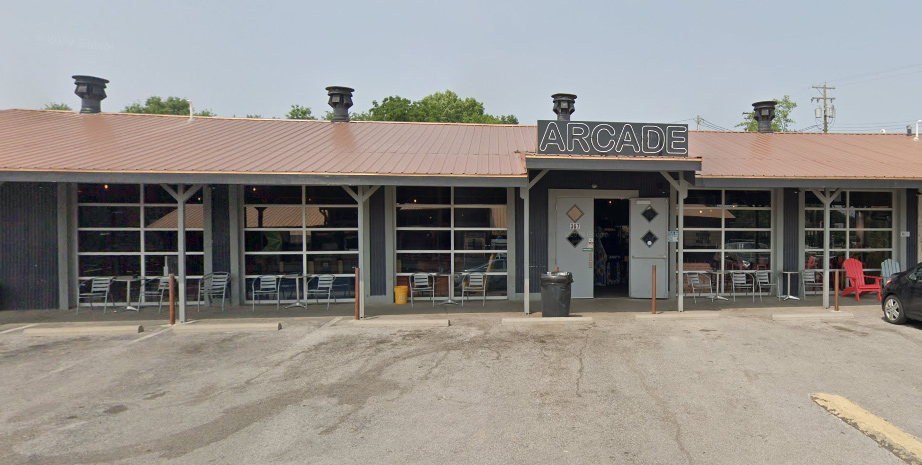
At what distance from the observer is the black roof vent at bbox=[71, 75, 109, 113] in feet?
48.9

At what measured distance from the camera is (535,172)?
40.9ft

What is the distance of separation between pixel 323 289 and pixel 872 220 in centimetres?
1384

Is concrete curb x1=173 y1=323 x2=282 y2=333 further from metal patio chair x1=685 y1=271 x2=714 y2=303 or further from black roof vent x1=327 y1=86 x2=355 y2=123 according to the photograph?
metal patio chair x1=685 y1=271 x2=714 y2=303

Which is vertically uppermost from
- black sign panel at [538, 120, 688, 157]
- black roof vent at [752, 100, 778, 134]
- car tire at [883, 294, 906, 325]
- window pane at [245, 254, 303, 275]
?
black roof vent at [752, 100, 778, 134]

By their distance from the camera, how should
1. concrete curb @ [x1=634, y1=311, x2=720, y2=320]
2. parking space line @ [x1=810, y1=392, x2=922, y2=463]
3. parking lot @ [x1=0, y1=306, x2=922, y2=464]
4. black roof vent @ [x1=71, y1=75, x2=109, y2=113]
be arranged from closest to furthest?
parking space line @ [x1=810, y1=392, x2=922, y2=463] < parking lot @ [x1=0, y1=306, x2=922, y2=464] < concrete curb @ [x1=634, y1=311, x2=720, y2=320] < black roof vent @ [x1=71, y1=75, x2=109, y2=113]

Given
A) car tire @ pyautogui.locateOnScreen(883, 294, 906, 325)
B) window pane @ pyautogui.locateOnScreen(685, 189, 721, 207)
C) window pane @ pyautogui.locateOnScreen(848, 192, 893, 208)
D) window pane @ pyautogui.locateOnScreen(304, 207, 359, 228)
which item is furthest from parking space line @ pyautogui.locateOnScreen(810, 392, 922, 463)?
window pane @ pyautogui.locateOnScreen(848, 192, 893, 208)

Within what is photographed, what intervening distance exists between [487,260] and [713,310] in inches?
198

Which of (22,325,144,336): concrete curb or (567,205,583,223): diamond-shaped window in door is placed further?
(567,205,583,223): diamond-shaped window in door

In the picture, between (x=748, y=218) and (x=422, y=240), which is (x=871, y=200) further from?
(x=422, y=240)

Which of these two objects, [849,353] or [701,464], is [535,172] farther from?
[701,464]

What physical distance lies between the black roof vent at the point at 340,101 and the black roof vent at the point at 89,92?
657 cm

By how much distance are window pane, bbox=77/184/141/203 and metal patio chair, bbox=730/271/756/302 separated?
45.8 ft

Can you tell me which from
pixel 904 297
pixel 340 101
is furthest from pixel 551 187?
pixel 340 101

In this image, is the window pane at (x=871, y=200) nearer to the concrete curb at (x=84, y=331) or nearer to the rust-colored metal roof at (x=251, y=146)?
the rust-colored metal roof at (x=251, y=146)
